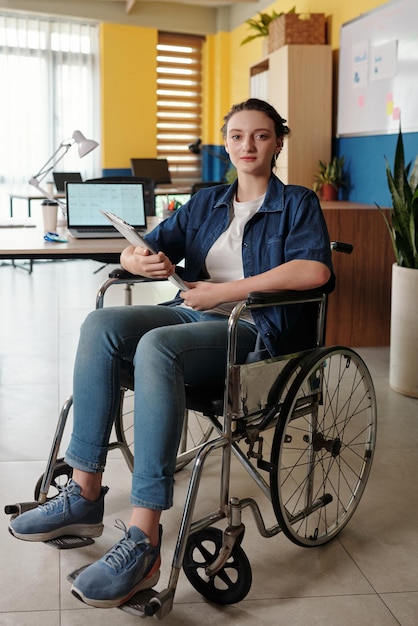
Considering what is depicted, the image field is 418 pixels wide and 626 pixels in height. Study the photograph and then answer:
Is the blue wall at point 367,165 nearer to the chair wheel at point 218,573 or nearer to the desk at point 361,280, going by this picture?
the desk at point 361,280

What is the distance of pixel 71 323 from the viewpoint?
4.59 metres

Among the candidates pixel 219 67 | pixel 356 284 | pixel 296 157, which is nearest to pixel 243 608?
pixel 356 284

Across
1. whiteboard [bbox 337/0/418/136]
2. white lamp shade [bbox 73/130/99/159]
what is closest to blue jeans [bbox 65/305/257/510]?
white lamp shade [bbox 73/130/99/159]

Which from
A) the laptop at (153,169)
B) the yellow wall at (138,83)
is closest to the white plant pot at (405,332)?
the laptop at (153,169)

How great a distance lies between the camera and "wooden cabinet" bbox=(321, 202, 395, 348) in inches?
159

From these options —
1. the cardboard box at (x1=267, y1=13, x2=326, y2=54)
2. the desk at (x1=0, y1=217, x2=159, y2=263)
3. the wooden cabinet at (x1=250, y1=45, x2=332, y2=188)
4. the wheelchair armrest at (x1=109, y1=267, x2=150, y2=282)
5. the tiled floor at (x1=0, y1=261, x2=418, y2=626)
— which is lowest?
the tiled floor at (x1=0, y1=261, x2=418, y2=626)

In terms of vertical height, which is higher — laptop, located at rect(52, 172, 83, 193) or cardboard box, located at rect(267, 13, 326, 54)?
cardboard box, located at rect(267, 13, 326, 54)

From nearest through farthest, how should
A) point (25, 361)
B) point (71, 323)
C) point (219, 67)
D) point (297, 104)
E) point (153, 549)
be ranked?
point (153, 549)
point (25, 361)
point (71, 323)
point (297, 104)
point (219, 67)

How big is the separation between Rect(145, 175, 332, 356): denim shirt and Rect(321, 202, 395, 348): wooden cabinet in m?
2.01

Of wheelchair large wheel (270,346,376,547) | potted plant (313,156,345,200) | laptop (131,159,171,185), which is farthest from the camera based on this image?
laptop (131,159,171,185)

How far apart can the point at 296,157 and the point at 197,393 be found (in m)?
3.81

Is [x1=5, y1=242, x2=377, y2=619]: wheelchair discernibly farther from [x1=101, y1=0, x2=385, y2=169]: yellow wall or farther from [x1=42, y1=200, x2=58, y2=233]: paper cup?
[x1=101, y1=0, x2=385, y2=169]: yellow wall

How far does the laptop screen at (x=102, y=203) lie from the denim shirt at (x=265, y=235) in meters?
0.98

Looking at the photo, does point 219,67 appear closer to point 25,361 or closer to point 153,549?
point 25,361
